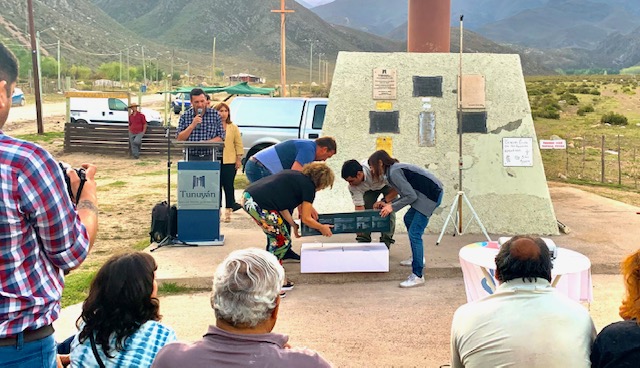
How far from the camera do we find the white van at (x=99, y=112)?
25.0m

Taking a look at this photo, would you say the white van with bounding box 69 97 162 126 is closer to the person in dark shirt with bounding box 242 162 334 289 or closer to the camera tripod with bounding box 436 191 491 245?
the camera tripod with bounding box 436 191 491 245

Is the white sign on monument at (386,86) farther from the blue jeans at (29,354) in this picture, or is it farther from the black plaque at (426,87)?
the blue jeans at (29,354)

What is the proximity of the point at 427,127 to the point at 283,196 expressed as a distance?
366 centimetres

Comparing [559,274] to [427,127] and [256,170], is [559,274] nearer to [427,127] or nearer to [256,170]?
[256,170]

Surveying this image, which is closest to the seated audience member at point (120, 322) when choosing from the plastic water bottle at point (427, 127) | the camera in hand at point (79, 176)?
the camera in hand at point (79, 176)

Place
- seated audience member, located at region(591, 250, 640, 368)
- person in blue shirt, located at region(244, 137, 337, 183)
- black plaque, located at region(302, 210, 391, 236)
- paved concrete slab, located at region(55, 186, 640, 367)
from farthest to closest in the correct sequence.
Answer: person in blue shirt, located at region(244, 137, 337, 183) → black plaque, located at region(302, 210, 391, 236) → paved concrete slab, located at region(55, 186, 640, 367) → seated audience member, located at region(591, 250, 640, 368)

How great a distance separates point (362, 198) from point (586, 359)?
16.0 feet

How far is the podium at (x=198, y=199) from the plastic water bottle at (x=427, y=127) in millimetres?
2829

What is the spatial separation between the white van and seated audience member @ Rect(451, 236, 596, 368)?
74.5 ft

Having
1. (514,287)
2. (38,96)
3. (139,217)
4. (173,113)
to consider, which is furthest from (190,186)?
(173,113)

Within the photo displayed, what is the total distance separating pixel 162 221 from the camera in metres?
8.62

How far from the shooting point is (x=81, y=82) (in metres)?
62.6

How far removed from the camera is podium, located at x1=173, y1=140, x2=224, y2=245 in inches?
335

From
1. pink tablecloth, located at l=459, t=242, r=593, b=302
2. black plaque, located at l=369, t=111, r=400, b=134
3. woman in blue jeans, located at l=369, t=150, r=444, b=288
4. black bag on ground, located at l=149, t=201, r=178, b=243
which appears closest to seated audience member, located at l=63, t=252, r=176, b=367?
pink tablecloth, located at l=459, t=242, r=593, b=302
